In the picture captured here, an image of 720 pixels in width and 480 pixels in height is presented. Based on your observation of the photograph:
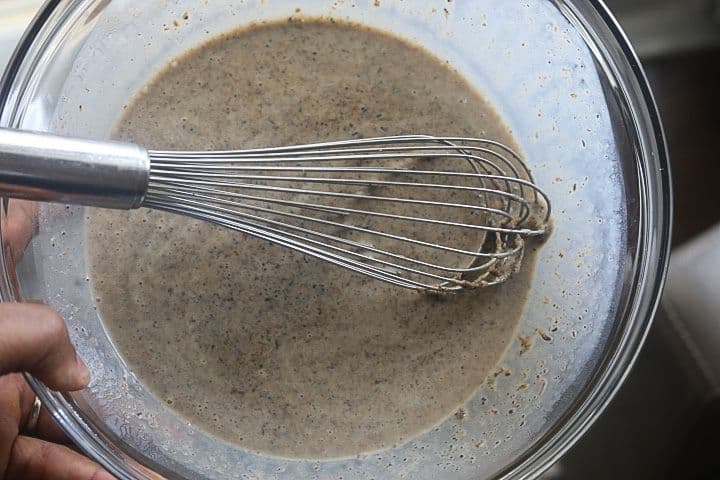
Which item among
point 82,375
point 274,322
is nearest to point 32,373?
point 82,375

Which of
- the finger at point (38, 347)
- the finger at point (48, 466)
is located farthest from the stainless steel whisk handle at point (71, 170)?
the finger at point (48, 466)

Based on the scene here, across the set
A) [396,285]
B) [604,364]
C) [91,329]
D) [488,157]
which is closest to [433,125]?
[488,157]

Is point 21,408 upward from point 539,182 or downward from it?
downward

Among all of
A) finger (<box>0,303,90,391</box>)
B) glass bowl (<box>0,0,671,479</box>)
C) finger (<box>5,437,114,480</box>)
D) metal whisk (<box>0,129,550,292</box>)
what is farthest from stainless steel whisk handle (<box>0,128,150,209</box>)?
finger (<box>5,437,114,480</box>)

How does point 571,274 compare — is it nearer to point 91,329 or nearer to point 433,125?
point 433,125

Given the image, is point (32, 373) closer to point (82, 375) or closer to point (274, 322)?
point (82, 375)

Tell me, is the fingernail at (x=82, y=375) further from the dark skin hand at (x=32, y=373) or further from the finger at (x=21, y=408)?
the finger at (x=21, y=408)
